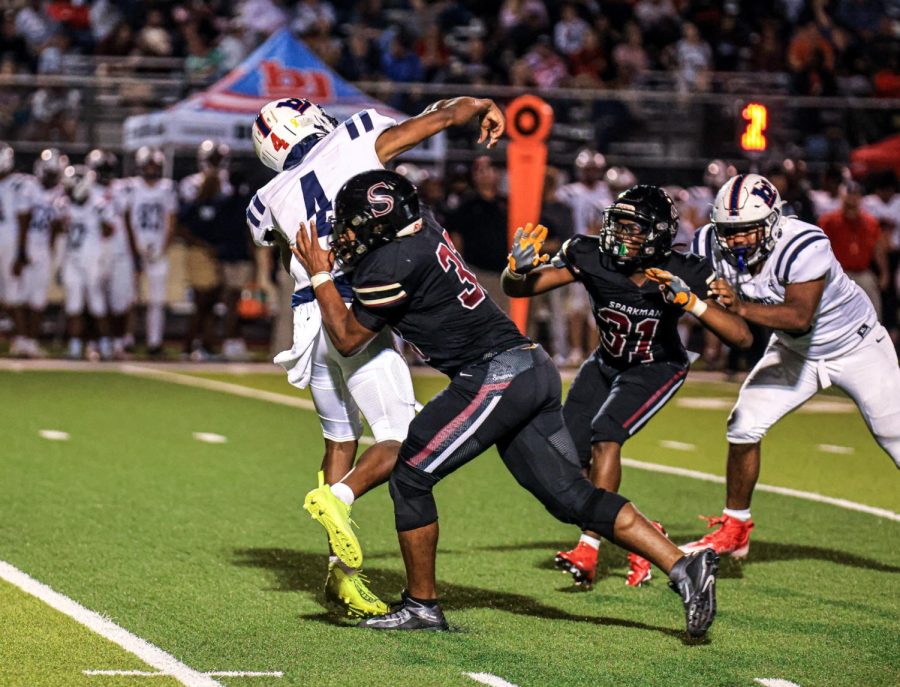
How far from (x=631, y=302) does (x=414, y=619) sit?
69.5 inches

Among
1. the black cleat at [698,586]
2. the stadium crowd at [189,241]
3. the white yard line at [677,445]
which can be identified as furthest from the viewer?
the stadium crowd at [189,241]

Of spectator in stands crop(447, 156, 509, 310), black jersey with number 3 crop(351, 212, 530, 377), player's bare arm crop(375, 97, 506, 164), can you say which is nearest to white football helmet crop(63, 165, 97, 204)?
spectator in stands crop(447, 156, 509, 310)

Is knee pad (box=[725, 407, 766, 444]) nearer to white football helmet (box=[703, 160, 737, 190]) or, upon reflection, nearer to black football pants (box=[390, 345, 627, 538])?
black football pants (box=[390, 345, 627, 538])

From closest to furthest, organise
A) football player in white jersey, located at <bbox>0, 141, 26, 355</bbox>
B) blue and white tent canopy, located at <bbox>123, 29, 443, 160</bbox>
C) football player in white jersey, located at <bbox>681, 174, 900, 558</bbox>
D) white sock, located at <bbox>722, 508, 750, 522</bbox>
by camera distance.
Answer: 1. football player in white jersey, located at <bbox>681, 174, 900, 558</bbox>
2. white sock, located at <bbox>722, 508, 750, 522</bbox>
3. football player in white jersey, located at <bbox>0, 141, 26, 355</bbox>
4. blue and white tent canopy, located at <bbox>123, 29, 443, 160</bbox>

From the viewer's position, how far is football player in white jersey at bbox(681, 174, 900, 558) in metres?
6.43

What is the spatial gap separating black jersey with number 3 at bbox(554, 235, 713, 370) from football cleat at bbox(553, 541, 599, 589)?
89cm

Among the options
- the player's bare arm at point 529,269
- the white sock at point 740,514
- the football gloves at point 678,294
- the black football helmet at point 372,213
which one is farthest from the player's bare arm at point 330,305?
the white sock at point 740,514

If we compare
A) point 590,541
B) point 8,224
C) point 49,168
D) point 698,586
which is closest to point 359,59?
point 49,168

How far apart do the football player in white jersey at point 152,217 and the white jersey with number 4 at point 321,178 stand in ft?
32.2

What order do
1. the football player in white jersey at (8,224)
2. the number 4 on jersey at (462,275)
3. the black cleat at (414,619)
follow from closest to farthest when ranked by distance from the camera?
the number 4 on jersey at (462,275)
the black cleat at (414,619)
the football player in white jersey at (8,224)

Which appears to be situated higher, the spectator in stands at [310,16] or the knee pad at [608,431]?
the spectator in stands at [310,16]

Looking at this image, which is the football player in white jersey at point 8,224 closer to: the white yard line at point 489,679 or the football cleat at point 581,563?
the football cleat at point 581,563

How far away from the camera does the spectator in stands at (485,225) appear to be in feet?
47.9

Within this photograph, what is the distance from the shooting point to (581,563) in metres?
6.32
